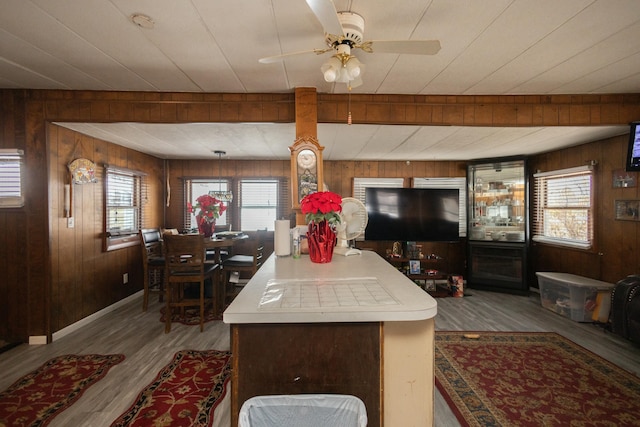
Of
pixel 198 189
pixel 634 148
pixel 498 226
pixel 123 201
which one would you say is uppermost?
pixel 634 148

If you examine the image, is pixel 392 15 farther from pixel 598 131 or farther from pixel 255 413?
pixel 598 131

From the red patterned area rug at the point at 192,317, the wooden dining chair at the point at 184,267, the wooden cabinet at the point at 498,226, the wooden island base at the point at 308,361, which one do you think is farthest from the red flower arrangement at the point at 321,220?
the wooden cabinet at the point at 498,226

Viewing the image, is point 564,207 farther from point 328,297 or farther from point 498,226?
point 328,297

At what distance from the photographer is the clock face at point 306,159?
2.53 m

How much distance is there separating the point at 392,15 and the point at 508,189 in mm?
4200

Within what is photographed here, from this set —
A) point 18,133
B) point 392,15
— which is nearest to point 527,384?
point 392,15

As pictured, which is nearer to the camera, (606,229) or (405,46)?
(405,46)

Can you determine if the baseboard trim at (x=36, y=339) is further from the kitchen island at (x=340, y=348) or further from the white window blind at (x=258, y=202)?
the white window blind at (x=258, y=202)

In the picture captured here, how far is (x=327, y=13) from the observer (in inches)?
48.0

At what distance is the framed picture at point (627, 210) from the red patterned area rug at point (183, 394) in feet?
15.2

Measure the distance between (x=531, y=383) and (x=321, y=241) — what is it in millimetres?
1972

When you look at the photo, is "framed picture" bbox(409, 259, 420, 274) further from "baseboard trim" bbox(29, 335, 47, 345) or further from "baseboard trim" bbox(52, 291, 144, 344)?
"baseboard trim" bbox(29, 335, 47, 345)

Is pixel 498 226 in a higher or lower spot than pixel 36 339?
higher

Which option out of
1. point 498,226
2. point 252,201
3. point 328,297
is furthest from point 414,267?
point 328,297
